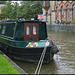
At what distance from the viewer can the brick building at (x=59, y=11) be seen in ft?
140

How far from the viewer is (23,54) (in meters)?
11.7

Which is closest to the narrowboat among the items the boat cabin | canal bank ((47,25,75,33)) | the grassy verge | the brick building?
the boat cabin

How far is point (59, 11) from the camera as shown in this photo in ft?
159

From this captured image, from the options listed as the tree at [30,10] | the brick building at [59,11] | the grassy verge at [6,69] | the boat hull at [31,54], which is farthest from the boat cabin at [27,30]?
the tree at [30,10]

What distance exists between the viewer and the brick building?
140 feet

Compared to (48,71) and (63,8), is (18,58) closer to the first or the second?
(48,71)

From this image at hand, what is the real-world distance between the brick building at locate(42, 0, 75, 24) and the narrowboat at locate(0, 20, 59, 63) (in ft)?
98.6

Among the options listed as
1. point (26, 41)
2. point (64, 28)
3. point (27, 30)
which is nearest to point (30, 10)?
point (64, 28)

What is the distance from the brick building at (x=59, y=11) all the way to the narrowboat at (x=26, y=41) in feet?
98.6

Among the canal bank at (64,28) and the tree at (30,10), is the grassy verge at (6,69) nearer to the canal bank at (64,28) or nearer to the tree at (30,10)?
the canal bank at (64,28)

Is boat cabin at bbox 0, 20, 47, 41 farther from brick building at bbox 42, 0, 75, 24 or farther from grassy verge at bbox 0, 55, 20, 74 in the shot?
brick building at bbox 42, 0, 75, 24

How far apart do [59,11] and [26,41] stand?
37522 millimetres

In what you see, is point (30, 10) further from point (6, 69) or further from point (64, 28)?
point (6, 69)

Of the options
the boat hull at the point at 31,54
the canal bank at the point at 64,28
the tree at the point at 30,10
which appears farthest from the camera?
the tree at the point at 30,10
